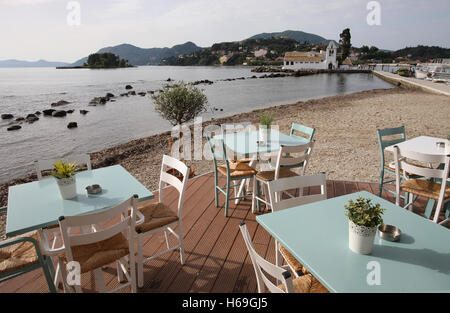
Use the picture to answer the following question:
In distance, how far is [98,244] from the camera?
2.05 m

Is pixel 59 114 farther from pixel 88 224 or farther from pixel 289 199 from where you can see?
pixel 289 199

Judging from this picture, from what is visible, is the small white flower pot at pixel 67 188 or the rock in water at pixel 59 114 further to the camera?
the rock in water at pixel 59 114

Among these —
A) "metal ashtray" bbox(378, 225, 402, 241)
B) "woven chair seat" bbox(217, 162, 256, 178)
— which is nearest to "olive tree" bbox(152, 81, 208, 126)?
"woven chair seat" bbox(217, 162, 256, 178)

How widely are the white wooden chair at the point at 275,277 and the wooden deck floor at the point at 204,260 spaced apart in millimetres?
657

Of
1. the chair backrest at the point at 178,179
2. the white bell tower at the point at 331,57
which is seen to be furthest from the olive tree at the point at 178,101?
the white bell tower at the point at 331,57

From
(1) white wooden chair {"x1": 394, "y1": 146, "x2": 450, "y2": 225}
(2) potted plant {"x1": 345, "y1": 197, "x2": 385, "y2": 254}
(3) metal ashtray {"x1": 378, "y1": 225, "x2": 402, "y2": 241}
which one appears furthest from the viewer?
(1) white wooden chair {"x1": 394, "y1": 146, "x2": 450, "y2": 225}

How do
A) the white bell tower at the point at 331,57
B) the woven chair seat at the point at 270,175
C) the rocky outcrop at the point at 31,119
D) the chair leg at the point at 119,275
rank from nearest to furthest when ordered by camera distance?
1. the chair leg at the point at 119,275
2. the woven chair seat at the point at 270,175
3. the rocky outcrop at the point at 31,119
4. the white bell tower at the point at 331,57

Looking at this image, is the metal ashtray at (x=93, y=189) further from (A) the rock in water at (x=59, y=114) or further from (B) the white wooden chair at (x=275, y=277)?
(A) the rock in water at (x=59, y=114)

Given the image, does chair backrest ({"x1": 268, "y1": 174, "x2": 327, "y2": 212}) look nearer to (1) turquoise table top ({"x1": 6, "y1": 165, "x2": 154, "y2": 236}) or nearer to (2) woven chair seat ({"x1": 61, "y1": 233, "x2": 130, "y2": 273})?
(1) turquoise table top ({"x1": 6, "y1": 165, "x2": 154, "y2": 236})

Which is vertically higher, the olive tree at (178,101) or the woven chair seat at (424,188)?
the olive tree at (178,101)

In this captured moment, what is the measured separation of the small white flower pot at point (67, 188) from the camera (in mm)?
2035

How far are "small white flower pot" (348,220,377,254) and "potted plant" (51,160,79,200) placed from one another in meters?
1.94

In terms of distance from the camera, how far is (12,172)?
8961 mm

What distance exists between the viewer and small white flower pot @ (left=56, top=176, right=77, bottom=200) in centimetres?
204
